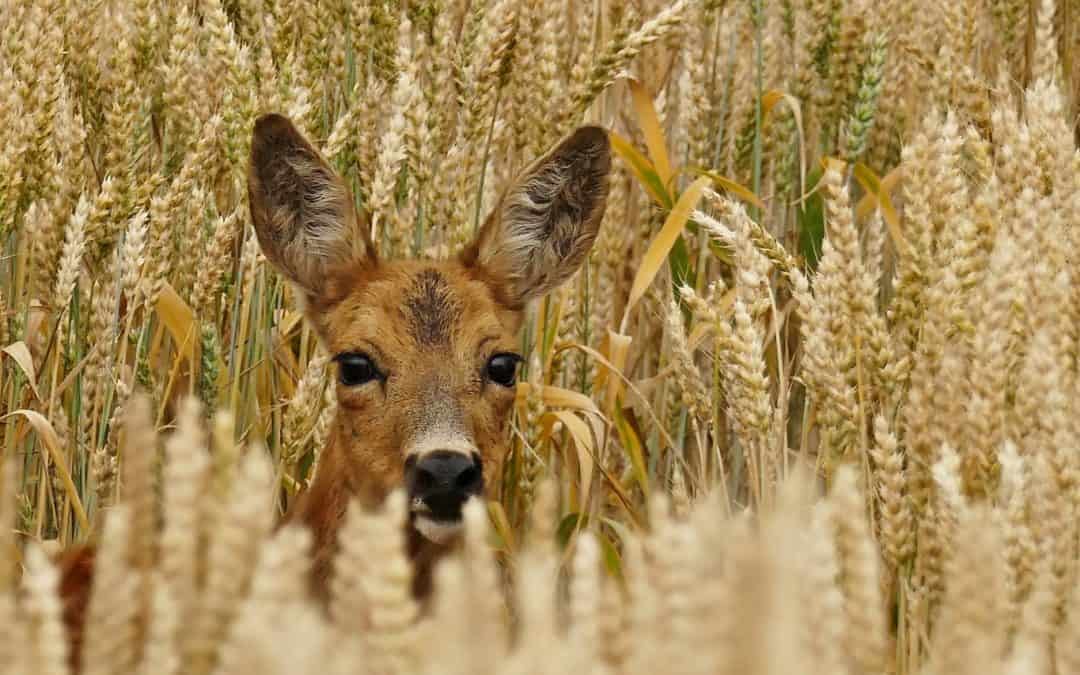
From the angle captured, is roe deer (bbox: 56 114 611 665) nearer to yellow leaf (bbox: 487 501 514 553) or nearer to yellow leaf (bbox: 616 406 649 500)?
yellow leaf (bbox: 487 501 514 553)

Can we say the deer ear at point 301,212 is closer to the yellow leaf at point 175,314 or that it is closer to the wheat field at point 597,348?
the wheat field at point 597,348

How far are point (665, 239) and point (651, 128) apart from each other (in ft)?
2.70

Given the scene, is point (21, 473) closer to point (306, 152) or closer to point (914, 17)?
point (306, 152)

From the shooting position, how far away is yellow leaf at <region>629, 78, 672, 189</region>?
5.50 metres

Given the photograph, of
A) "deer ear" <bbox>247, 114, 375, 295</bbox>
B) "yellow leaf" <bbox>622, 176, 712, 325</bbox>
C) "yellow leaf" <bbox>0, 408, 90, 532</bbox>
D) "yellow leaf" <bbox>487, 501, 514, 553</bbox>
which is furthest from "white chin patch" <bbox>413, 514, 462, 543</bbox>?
"deer ear" <bbox>247, 114, 375, 295</bbox>

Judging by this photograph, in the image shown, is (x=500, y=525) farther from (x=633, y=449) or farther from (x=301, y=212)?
(x=301, y=212)

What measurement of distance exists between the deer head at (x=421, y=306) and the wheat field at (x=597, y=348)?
0.11 metres

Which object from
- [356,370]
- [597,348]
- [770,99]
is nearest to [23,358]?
[356,370]

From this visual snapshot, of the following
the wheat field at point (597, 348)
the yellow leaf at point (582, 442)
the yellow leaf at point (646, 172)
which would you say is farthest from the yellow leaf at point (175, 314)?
the yellow leaf at point (646, 172)

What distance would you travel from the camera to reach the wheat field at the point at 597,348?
163cm

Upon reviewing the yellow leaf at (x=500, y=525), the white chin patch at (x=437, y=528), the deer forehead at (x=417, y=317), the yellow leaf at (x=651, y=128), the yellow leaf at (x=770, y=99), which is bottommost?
the white chin patch at (x=437, y=528)

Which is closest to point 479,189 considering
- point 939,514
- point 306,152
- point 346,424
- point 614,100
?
point 306,152

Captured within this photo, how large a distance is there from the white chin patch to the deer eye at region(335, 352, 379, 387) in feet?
2.18

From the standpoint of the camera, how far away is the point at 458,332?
4.85 m
